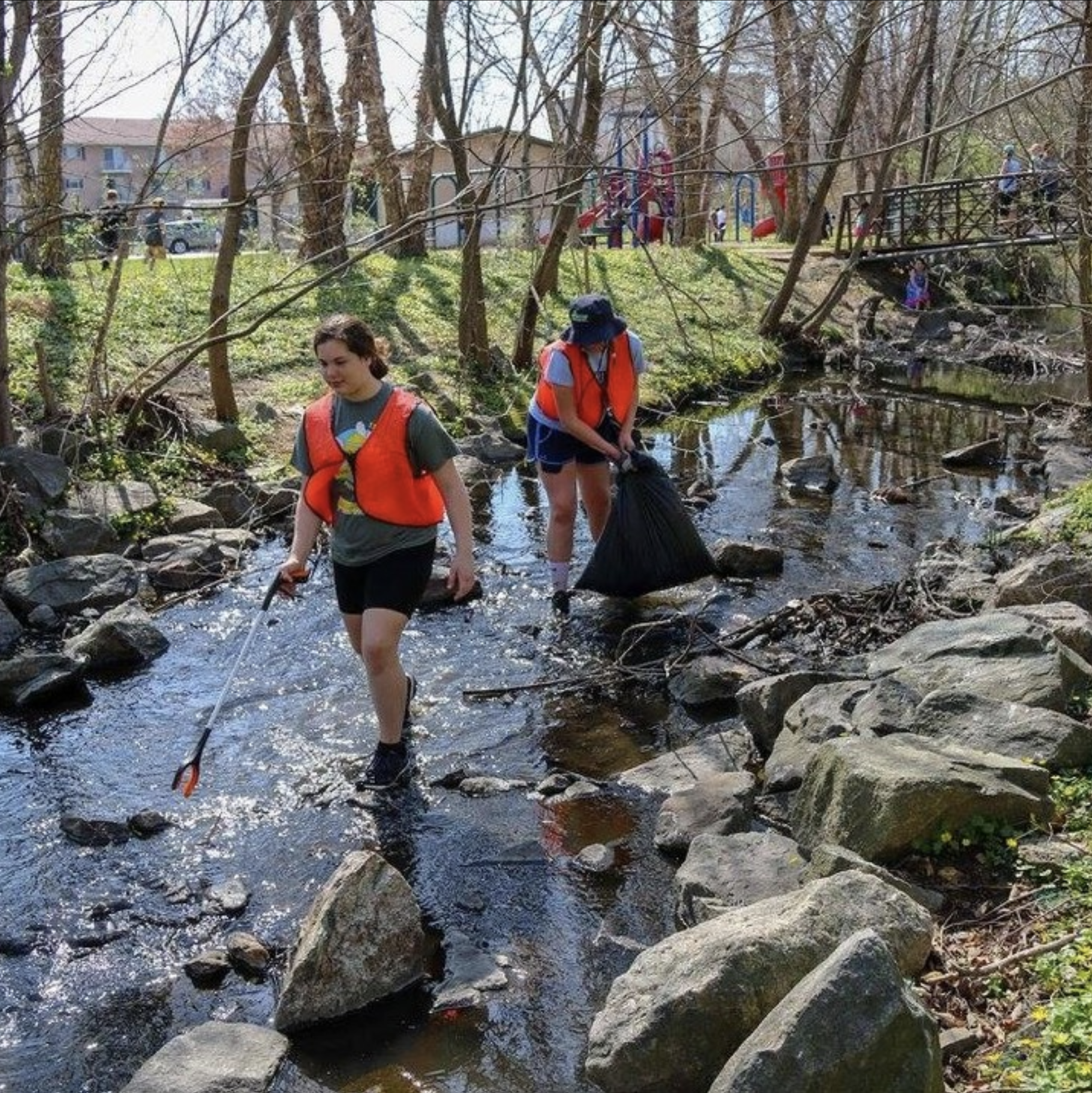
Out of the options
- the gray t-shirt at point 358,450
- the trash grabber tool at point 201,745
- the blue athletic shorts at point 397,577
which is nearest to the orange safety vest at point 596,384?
the gray t-shirt at point 358,450

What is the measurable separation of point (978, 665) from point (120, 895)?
133 inches

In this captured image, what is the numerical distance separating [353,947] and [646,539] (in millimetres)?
3663

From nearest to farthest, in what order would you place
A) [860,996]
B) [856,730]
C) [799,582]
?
[860,996], [856,730], [799,582]

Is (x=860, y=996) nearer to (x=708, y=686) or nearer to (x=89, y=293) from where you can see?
(x=708, y=686)

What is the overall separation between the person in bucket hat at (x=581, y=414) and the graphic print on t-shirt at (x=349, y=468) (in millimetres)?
2037

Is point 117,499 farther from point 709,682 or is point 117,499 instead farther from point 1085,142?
point 1085,142

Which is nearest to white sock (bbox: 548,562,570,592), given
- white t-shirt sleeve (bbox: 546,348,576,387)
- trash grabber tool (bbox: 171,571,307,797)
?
white t-shirt sleeve (bbox: 546,348,576,387)

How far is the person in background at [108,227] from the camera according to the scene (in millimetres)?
8656

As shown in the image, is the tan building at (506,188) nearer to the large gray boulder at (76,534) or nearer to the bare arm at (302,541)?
the bare arm at (302,541)

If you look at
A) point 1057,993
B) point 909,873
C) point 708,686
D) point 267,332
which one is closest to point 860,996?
point 1057,993

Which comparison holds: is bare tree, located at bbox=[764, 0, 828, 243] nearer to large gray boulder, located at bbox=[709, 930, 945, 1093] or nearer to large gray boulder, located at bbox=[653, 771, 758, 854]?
large gray boulder, located at bbox=[653, 771, 758, 854]

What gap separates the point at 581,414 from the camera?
7250mm

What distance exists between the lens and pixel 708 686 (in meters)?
6.45

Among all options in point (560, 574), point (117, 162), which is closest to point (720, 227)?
point (560, 574)
